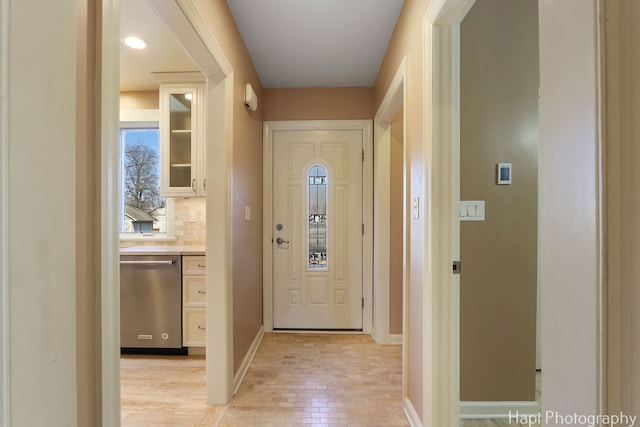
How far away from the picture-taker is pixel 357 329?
3002mm

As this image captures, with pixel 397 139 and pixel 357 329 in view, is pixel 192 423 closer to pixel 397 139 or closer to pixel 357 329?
pixel 357 329

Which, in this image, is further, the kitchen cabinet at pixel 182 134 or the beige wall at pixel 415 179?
the kitchen cabinet at pixel 182 134

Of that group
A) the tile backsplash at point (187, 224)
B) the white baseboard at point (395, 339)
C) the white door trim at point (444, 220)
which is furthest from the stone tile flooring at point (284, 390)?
the tile backsplash at point (187, 224)

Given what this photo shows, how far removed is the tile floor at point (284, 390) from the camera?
1689 mm

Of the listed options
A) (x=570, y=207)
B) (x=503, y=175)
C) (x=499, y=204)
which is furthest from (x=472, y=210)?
(x=570, y=207)

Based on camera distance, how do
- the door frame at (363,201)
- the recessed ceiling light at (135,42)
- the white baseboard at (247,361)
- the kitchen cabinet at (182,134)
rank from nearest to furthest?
the white baseboard at (247,361) < the recessed ceiling light at (135,42) < the kitchen cabinet at (182,134) < the door frame at (363,201)

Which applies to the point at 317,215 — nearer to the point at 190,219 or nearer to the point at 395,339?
the point at 190,219

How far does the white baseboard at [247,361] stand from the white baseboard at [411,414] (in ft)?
3.54

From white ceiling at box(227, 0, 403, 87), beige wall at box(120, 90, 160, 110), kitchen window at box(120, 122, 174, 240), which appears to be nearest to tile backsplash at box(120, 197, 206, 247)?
kitchen window at box(120, 122, 174, 240)

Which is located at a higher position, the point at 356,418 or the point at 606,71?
→ the point at 606,71

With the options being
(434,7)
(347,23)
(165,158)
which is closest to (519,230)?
(434,7)

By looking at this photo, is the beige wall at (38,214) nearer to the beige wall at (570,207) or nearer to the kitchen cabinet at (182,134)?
the beige wall at (570,207)

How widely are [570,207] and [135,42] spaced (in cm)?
270

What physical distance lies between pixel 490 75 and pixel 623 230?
1573 millimetres
